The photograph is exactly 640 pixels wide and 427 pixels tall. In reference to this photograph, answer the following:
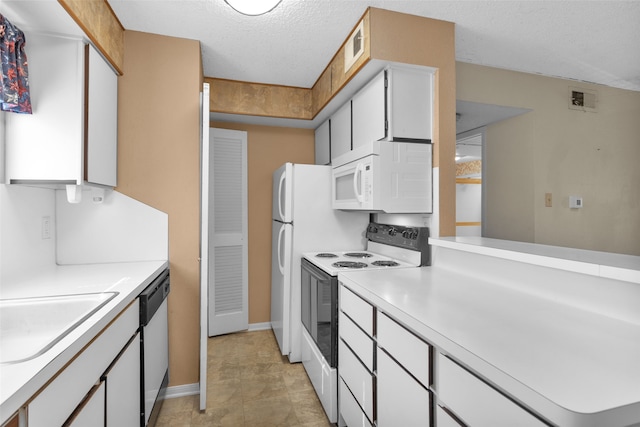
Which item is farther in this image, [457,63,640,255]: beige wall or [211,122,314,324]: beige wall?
[211,122,314,324]: beige wall

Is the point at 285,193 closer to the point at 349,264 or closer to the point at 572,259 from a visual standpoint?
the point at 349,264

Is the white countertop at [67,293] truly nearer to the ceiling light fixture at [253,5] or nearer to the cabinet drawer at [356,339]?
the cabinet drawer at [356,339]

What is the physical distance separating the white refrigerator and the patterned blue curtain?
159cm

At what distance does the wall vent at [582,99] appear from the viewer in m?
2.97

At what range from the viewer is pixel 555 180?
9.58 ft

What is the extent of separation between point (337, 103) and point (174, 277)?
6.09 feet

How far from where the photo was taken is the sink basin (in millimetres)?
1126

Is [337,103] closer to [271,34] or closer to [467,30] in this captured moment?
[271,34]

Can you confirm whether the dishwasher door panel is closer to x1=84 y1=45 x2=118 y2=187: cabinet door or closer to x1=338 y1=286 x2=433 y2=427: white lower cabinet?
x1=84 y1=45 x2=118 y2=187: cabinet door

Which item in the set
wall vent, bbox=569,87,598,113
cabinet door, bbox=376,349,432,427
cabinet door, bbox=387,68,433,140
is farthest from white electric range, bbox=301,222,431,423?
wall vent, bbox=569,87,598,113

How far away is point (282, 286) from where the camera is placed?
8.96ft

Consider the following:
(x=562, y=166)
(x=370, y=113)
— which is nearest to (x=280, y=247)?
(x=370, y=113)

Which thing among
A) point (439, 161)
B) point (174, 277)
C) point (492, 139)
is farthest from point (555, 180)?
point (174, 277)

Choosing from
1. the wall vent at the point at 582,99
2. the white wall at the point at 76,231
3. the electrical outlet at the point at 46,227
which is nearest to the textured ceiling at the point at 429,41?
the wall vent at the point at 582,99
